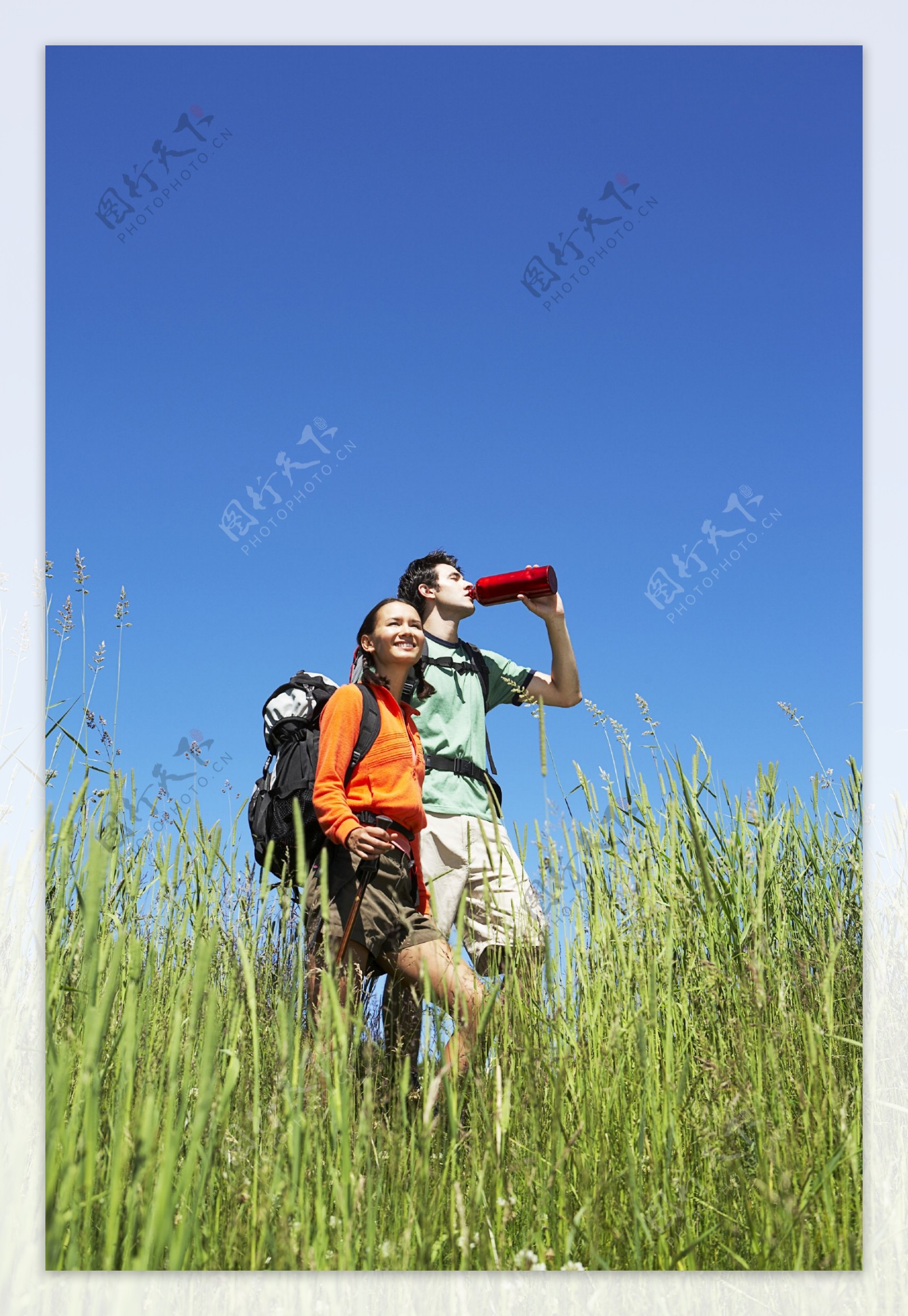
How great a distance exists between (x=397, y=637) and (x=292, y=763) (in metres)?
0.43

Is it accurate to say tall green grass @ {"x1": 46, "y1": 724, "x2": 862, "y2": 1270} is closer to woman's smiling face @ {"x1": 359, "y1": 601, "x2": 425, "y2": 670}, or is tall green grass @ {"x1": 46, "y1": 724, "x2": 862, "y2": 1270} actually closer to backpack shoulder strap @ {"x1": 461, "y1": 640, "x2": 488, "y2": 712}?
woman's smiling face @ {"x1": 359, "y1": 601, "x2": 425, "y2": 670}

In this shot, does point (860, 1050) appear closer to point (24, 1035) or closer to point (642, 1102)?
point (642, 1102)

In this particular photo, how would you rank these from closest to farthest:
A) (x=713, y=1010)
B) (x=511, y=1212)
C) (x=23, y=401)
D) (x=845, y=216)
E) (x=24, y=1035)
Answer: (x=511, y=1212) → (x=24, y=1035) → (x=713, y=1010) → (x=23, y=401) → (x=845, y=216)

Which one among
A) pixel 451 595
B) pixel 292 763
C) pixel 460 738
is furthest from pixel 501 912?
pixel 451 595

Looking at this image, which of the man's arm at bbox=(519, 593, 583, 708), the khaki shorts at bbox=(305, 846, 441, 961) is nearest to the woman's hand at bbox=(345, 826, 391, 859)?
the khaki shorts at bbox=(305, 846, 441, 961)

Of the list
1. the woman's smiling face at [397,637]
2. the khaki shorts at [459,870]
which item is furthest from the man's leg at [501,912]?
the woman's smiling face at [397,637]

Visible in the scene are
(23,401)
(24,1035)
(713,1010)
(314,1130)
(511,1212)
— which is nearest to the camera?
(314,1130)

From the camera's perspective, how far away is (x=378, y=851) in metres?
2.29

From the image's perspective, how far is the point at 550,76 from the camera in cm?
241

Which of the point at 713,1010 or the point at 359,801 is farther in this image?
the point at 359,801

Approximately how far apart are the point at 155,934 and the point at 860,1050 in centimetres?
154

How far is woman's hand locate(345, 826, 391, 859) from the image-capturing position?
2.28m

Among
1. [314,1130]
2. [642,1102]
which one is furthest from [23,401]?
[642,1102]

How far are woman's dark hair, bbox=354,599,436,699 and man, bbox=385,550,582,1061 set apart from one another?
5 centimetres
